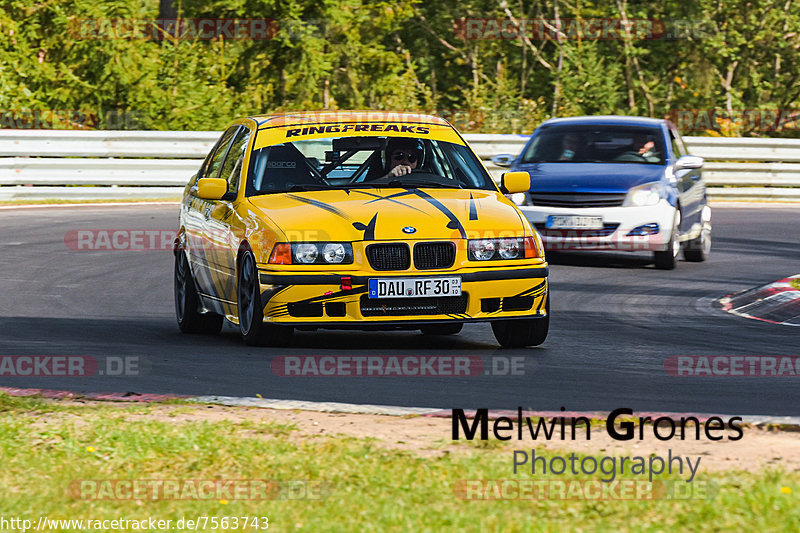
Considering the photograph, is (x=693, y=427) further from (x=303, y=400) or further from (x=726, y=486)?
(x=303, y=400)

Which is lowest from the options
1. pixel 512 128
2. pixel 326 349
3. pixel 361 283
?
pixel 512 128

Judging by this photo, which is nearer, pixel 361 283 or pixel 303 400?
pixel 303 400

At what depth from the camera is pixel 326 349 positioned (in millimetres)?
9719

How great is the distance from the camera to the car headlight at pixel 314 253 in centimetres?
922

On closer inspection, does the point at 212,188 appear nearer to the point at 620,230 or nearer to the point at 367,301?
the point at 367,301

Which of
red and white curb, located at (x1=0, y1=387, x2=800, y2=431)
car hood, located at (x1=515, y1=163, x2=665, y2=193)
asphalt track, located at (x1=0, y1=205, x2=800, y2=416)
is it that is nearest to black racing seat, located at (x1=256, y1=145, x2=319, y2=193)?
asphalt track, located at (x1=0, y1=205, x2=800, y2=416)

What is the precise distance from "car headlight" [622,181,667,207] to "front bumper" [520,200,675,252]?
0.06 m

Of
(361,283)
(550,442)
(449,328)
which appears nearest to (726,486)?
(550,442)

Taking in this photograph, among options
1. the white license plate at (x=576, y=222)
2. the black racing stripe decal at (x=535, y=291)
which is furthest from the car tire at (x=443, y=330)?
the white license plate at (x=576, y=222)

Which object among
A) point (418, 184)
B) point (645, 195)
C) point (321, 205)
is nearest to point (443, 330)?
point (418, 184)

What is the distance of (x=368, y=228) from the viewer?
9273 millimetres

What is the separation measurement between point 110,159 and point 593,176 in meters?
10.6

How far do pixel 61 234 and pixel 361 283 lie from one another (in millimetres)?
10392

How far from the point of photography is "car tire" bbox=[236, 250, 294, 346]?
943 centimetres
